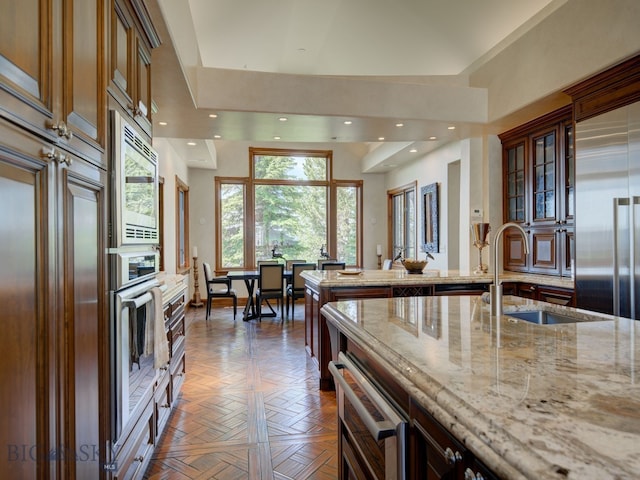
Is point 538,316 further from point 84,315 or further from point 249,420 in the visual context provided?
point 249,420

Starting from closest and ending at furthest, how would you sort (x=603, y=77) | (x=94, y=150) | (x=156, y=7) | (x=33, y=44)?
(x=33, y=44)
(x=94, y=150)
(x=156, y=7)
(x=603, y=77)

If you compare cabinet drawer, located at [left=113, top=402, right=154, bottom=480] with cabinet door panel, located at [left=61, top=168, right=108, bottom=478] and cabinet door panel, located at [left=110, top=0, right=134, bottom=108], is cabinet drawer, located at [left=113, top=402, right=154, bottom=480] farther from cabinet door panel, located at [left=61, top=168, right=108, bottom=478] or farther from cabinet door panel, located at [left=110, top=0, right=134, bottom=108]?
cabinet door panel, located at [left=110, top=0, right=134, bottom=108]

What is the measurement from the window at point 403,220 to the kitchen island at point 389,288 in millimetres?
3481

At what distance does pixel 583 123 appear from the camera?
3.41m

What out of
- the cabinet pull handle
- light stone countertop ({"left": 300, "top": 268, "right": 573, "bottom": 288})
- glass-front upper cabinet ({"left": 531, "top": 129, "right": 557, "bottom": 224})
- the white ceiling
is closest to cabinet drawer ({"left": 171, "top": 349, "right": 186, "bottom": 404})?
light stone countertop ({"left": 300, "top": 268, "right": 573, "bottom": 288})

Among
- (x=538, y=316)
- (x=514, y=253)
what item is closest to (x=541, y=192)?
(x=514, y=253)

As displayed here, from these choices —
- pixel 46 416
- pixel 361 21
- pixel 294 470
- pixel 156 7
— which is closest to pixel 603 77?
pixel 361 21

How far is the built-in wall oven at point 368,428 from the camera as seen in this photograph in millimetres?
1037

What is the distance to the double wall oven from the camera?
156cm

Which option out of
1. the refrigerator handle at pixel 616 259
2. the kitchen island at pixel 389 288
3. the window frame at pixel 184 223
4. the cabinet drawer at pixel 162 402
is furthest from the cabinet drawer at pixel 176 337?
the window frame at pixel 184 223

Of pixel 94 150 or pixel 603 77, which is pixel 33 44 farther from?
pixel 603 77

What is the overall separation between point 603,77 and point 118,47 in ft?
11.6

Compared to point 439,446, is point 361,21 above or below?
above

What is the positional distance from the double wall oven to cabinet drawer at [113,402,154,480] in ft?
0.30
